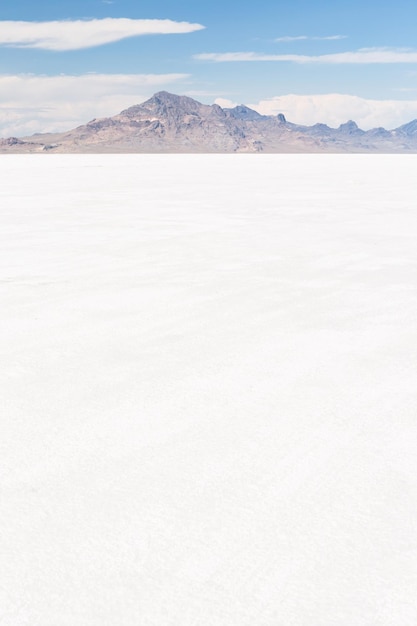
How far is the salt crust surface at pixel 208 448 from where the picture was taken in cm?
229

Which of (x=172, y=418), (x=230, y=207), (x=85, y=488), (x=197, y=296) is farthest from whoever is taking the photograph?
(x=230, y=207)

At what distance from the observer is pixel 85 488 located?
2.97m

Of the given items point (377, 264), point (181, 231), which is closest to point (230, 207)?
point (181, 231)

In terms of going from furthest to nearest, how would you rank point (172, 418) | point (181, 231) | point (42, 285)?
point (181, 231), point (42, 285), point (172, 418)

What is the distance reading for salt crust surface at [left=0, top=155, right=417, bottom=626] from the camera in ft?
7.53

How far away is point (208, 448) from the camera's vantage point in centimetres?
338

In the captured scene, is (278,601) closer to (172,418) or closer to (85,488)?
(85,488)

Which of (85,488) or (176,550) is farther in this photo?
(85,488)

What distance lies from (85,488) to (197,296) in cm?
384

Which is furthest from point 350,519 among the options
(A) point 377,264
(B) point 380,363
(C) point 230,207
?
(C) point 230,207

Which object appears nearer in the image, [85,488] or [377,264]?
[85,488]

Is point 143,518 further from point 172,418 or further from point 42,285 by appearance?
point 42,285

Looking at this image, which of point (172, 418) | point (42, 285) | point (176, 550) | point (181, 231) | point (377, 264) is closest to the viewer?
point (176, 550)

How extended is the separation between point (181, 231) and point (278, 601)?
32.2ft
